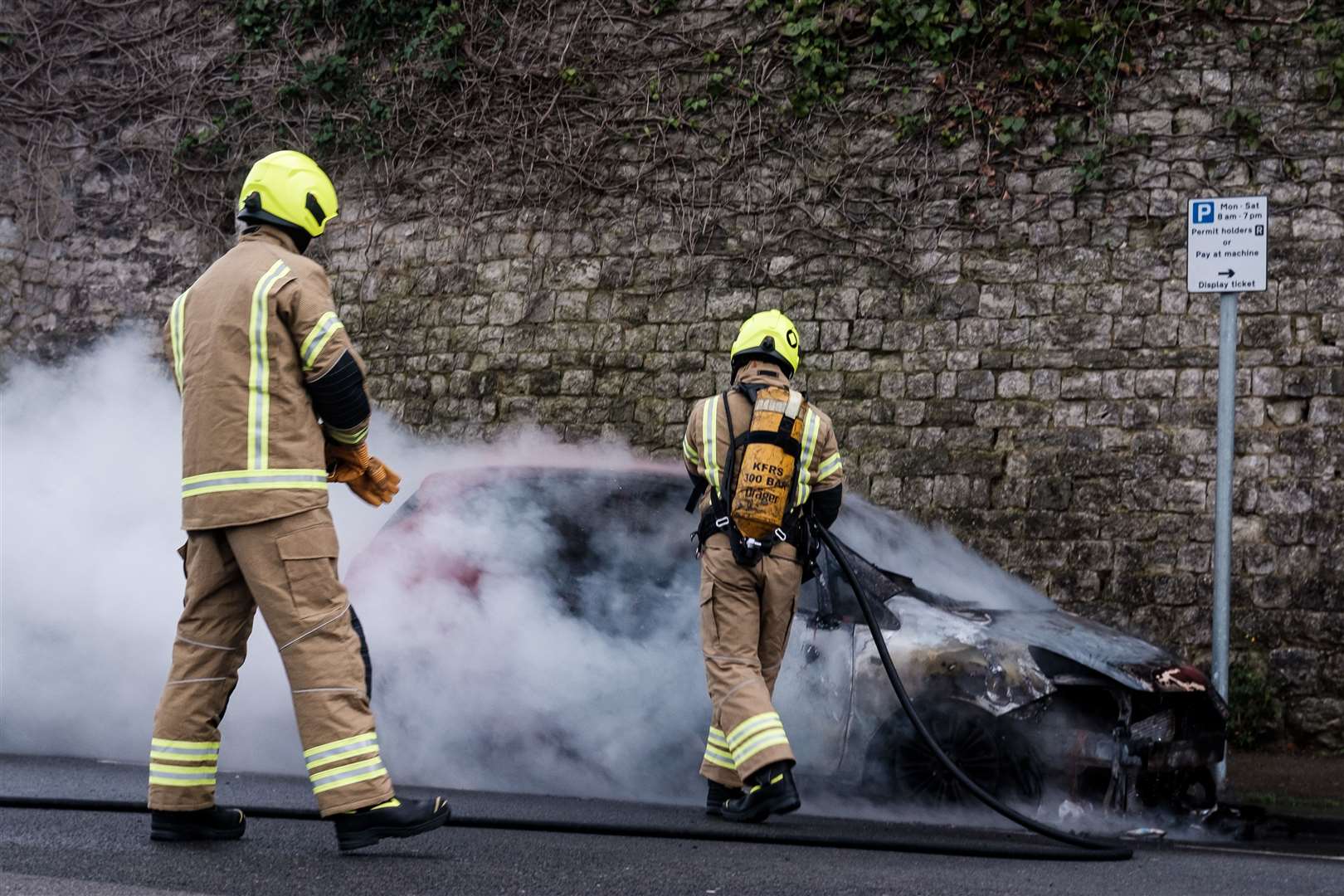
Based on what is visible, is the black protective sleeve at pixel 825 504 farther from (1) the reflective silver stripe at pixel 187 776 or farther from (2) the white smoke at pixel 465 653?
(1) the reflective silver stripe at pixel 187 776

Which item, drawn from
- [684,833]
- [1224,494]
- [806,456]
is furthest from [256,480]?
[1224,494]

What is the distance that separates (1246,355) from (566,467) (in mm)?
4105

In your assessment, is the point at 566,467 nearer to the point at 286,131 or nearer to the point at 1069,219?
the point at 1069,219

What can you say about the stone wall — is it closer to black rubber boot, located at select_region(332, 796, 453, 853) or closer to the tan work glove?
the tan work glove

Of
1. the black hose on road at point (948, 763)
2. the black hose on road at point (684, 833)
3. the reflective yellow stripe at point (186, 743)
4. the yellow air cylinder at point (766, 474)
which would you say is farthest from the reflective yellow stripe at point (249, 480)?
the black hose on road at point (948, 763)

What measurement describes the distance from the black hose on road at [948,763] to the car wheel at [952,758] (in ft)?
0.27

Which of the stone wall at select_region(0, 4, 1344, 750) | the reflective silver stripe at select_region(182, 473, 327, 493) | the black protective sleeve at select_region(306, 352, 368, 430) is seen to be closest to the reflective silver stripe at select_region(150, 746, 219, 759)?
the reflective silver stripe at select_region(182, 473, 327, 493)

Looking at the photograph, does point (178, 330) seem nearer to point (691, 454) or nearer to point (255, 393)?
point (255, 393)

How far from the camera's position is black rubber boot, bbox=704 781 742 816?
535 centimetres

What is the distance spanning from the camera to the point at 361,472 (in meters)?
4.44

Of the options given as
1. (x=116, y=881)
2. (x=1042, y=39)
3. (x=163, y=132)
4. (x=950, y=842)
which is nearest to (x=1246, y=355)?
(x=1042, y=39)

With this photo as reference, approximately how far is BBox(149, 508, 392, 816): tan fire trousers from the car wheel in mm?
2093

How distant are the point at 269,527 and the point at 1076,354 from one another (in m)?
5.86

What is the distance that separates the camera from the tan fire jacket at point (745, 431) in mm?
5441
